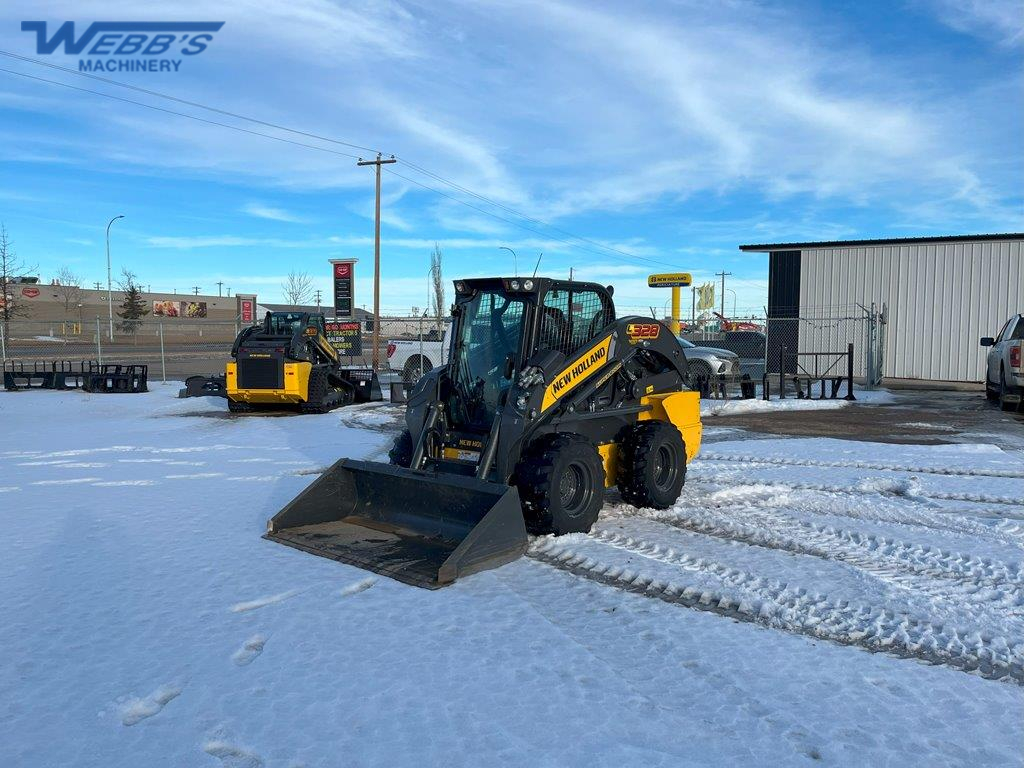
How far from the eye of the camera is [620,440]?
7262 mm

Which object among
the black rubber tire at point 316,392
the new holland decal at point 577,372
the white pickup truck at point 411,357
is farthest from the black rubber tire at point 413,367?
the new holland decal at point 577,372

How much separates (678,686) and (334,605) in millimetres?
2091

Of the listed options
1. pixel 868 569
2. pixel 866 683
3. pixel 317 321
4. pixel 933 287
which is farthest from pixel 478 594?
pixel 933 287

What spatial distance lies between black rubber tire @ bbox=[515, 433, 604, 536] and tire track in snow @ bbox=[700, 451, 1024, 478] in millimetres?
4000

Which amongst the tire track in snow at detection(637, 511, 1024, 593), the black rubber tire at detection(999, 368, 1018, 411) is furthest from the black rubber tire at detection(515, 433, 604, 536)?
the black rubber tire at detection(999, 368, 1018, 411)

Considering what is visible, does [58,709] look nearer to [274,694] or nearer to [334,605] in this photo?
[274,694]

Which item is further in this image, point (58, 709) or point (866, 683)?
Result: point (866, 683)

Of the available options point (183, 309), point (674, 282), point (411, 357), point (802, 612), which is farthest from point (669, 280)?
point (183, 309)

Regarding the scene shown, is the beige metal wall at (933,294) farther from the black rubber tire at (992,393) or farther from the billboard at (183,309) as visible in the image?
the billboard at (183,309)

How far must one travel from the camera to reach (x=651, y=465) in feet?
23.0

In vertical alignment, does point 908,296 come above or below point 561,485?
above

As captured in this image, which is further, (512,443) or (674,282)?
(674,282)

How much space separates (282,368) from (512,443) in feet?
34.1

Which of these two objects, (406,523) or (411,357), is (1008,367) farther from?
(411,357)
